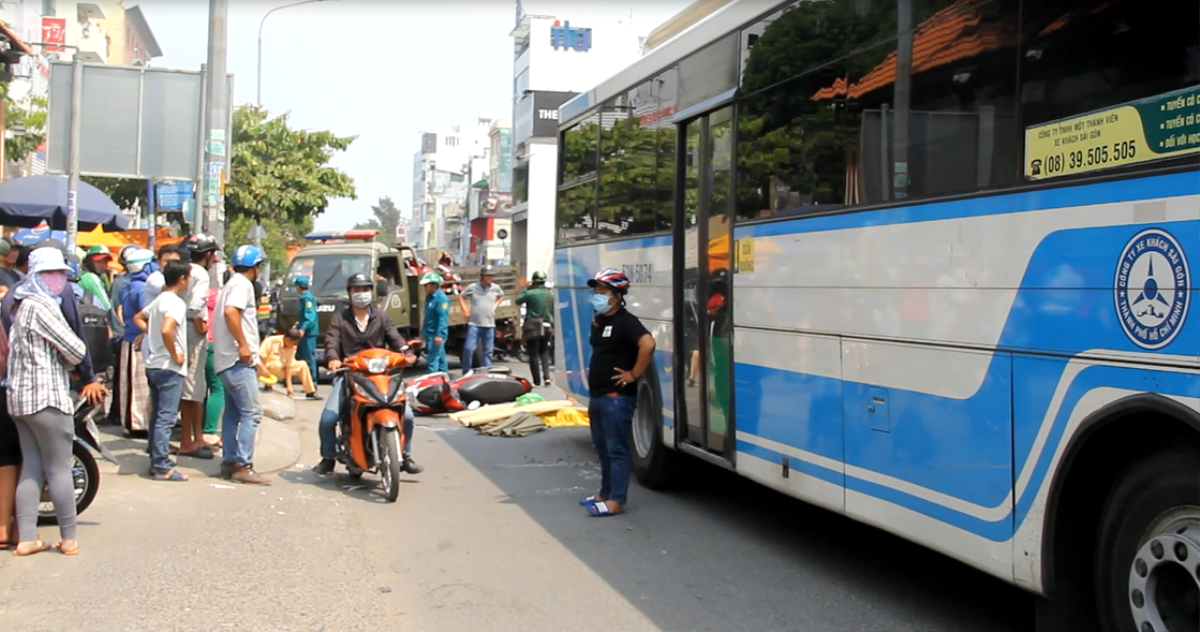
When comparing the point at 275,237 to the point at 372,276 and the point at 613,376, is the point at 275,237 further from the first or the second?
the point at 613,376

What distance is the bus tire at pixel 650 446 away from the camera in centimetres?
959

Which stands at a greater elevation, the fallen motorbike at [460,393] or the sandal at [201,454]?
the fallen motorbike at [460,393]

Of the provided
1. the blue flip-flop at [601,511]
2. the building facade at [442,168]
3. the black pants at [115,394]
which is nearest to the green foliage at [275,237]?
the black pants at [115,394]

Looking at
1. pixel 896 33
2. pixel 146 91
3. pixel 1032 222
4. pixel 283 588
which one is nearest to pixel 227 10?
pixel 146 91

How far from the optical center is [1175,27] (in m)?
4.18

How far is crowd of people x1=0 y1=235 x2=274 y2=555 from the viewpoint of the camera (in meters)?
6.71

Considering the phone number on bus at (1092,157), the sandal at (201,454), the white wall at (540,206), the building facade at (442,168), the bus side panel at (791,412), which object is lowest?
the sandal at (201,454)

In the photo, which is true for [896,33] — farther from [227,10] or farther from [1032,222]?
[227,10]

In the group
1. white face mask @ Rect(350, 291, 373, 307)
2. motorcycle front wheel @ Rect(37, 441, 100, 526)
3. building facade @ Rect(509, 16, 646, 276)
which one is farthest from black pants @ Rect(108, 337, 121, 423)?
building facade @ Rect(509, 16, 646, 276)

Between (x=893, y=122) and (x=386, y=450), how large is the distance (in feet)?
16.1

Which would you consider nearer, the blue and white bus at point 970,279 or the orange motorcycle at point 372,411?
the blue and white bus at point 970,279

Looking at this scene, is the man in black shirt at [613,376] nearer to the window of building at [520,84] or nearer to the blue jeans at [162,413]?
the blue jeans at [162,413]

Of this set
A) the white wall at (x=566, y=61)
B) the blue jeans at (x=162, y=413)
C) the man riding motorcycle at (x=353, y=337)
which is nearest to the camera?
the blue jeans at (x=162, y=413)

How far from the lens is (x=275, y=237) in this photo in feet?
215
